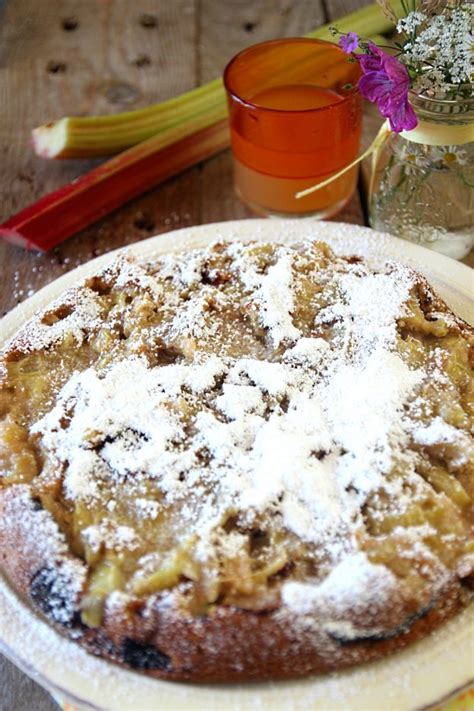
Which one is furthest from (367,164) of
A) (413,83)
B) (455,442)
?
(455,442)

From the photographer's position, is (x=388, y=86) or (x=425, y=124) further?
(x=425, y=124)

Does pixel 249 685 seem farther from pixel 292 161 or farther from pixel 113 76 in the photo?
pixel 113 76

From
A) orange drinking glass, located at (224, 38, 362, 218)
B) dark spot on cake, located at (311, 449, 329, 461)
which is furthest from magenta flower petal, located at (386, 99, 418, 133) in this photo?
dark spot on cake, located at (311, 449, 329, 461)

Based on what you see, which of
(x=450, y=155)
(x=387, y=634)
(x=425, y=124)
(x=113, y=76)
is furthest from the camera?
(x=113, y=76)

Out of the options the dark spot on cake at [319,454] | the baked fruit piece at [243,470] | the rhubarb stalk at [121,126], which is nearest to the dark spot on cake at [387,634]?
the baked fruit piece at [243,470]

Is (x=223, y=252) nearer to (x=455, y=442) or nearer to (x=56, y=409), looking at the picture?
(x=56, y=409)

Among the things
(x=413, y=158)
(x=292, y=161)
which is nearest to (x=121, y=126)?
(x=292, y=161)
